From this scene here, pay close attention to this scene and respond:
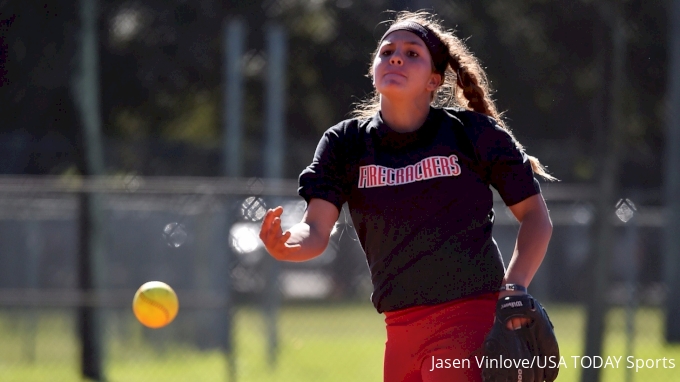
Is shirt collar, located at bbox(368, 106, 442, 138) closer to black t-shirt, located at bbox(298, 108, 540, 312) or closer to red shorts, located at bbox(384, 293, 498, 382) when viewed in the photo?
black t-shirt, located at bbox(298, 108, 540, 312)

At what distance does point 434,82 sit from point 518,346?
1.05 m

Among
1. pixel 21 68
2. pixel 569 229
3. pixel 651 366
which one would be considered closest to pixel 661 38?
pixel 569 229

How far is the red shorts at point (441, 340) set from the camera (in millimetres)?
3059

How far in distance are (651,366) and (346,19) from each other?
8447 mm

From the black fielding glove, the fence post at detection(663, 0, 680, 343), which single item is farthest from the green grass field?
the black fielding glove

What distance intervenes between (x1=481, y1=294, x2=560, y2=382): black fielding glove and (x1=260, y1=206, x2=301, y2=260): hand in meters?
0.68

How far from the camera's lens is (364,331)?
8.98m

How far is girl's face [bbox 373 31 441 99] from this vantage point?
3.26 metres

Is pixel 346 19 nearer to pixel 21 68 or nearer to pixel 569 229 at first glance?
pixel 21 68

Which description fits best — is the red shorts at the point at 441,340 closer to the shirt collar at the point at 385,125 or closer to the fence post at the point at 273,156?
the shirt collar at the point at 385,125

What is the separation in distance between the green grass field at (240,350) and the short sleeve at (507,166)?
5125 millimetres

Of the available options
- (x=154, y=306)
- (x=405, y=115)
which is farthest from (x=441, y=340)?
(x=154, y=306)

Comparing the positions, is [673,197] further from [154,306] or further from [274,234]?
[274,234]

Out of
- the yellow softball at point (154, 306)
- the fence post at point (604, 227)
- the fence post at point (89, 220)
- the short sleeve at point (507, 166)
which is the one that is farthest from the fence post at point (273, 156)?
the short sleeve at point (507, 166)
